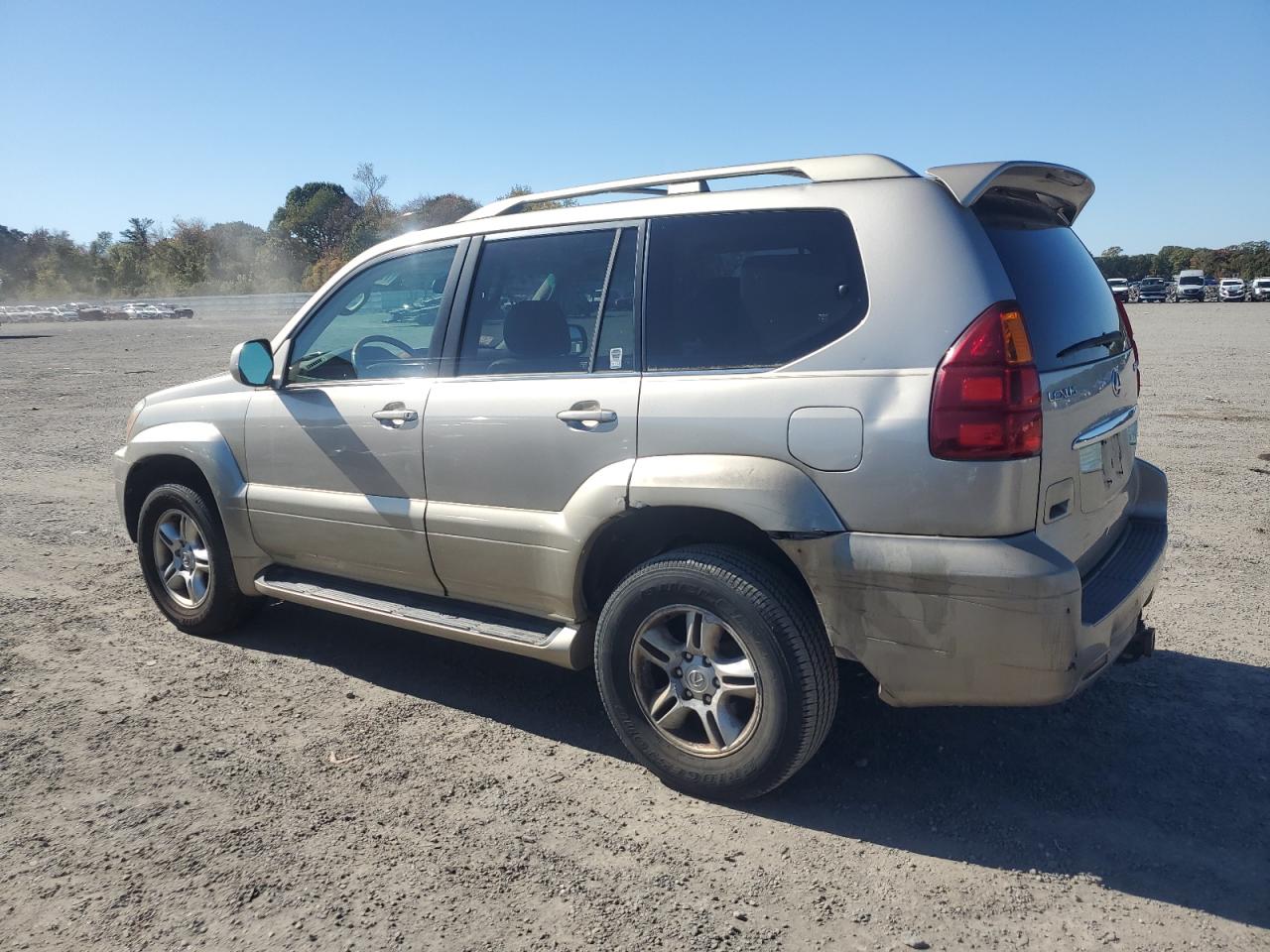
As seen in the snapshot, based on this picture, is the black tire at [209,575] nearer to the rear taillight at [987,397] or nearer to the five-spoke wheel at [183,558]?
the five-spoke wheel at [183,558]

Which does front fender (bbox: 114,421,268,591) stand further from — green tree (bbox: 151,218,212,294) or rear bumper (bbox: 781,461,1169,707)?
green tree (bbox: 151,218,212,294)

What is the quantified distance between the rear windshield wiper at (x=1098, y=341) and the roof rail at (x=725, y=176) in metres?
0.75

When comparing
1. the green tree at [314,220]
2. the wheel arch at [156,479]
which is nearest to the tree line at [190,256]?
the green tree at [314,220]

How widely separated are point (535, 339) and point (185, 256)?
120457 millimetres

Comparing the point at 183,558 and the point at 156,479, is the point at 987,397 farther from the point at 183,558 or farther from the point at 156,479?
the point at 156,479

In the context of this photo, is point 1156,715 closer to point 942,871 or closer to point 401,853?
point 942,871

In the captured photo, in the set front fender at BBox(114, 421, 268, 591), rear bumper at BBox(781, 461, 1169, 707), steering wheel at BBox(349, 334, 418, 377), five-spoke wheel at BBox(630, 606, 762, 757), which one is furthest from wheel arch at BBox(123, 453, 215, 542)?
rear bumper at BBox(781, 461, 1169, 707)

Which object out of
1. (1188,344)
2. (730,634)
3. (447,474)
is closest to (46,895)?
(447,474)

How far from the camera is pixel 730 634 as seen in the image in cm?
325

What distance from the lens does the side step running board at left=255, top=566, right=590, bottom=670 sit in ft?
12.0

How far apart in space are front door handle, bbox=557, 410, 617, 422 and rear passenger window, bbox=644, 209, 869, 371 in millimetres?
222

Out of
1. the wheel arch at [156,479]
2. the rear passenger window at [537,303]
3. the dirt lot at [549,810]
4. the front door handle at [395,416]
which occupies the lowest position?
the dirt lot at [549,810]

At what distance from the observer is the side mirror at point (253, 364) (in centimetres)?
443

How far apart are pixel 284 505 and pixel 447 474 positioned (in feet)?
3.52
